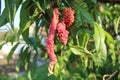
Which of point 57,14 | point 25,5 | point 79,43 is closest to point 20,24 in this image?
point 25,5

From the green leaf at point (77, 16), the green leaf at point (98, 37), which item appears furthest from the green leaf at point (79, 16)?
the green leaf at point (98, 37)

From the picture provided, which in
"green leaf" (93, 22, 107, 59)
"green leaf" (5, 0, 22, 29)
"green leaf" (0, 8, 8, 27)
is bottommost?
"green leaf" (93, 22, 107, 59)

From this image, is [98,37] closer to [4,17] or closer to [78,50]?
[78,50]

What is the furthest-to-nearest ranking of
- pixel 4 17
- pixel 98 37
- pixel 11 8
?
pixel 98 37 → pixel 4 17 → pixel 11 8

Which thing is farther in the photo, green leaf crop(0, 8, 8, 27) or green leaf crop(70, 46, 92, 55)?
green leaf crop(70, 46, 92, 55)

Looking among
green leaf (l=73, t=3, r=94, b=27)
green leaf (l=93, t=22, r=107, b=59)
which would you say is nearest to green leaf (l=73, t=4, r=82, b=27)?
green leaf (l=73, t=3, r=94, b=27)

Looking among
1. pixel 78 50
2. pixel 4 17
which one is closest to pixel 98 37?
pixel 78 50

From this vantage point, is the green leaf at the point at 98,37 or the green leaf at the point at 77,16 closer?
the green leaf at the point at 77,16

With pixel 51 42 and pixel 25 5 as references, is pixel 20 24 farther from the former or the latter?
pixel 51 42

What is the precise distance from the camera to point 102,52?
158cm

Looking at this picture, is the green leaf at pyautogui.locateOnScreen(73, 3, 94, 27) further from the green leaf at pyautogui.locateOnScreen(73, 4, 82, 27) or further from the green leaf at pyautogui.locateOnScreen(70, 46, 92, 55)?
the green leaf at pyautogui.locateOnScreen(70, 46, 92, 55)

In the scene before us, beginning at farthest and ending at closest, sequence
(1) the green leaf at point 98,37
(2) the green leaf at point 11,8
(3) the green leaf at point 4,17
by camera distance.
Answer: (1) the green leaf at point 98,37 → (3) the green leaf at point 4,17 → (2) the green leaf at point 11,8

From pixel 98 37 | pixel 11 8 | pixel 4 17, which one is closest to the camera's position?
pixel 11 8

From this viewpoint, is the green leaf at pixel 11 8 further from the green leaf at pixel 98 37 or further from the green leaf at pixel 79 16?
the green leaf at pixel 98 37
